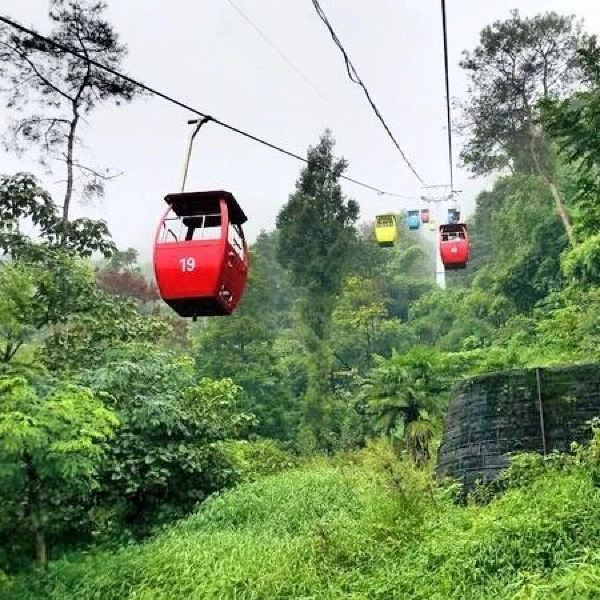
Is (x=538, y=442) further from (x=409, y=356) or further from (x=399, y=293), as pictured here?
(x=399, y=293)

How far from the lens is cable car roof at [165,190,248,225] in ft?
24.7

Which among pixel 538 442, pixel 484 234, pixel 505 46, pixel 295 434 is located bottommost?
pixel 295 434

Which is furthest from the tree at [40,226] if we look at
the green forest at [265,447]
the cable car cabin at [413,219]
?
the cable car cabin at [413,219]

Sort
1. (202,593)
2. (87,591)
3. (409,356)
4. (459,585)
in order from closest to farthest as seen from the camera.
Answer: (459,585) < (202,593) < (87,591) < (409,356)

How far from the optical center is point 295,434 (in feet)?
84.2

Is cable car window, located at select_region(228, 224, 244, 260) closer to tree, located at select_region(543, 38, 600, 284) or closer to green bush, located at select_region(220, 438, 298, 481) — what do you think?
tree, located at select_region(543, 38, 600, 284)

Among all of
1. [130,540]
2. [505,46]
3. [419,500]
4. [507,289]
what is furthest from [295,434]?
[419,500]

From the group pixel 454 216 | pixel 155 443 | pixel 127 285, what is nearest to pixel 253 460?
pixel 155 443

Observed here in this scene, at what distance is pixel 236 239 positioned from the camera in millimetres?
7766

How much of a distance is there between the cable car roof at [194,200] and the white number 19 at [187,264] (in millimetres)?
666

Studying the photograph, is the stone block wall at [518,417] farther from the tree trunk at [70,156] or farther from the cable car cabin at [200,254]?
the tree trunk at [70,156]

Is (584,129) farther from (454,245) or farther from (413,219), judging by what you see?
(413,219)

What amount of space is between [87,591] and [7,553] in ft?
6.51

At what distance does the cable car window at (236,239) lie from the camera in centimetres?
748
